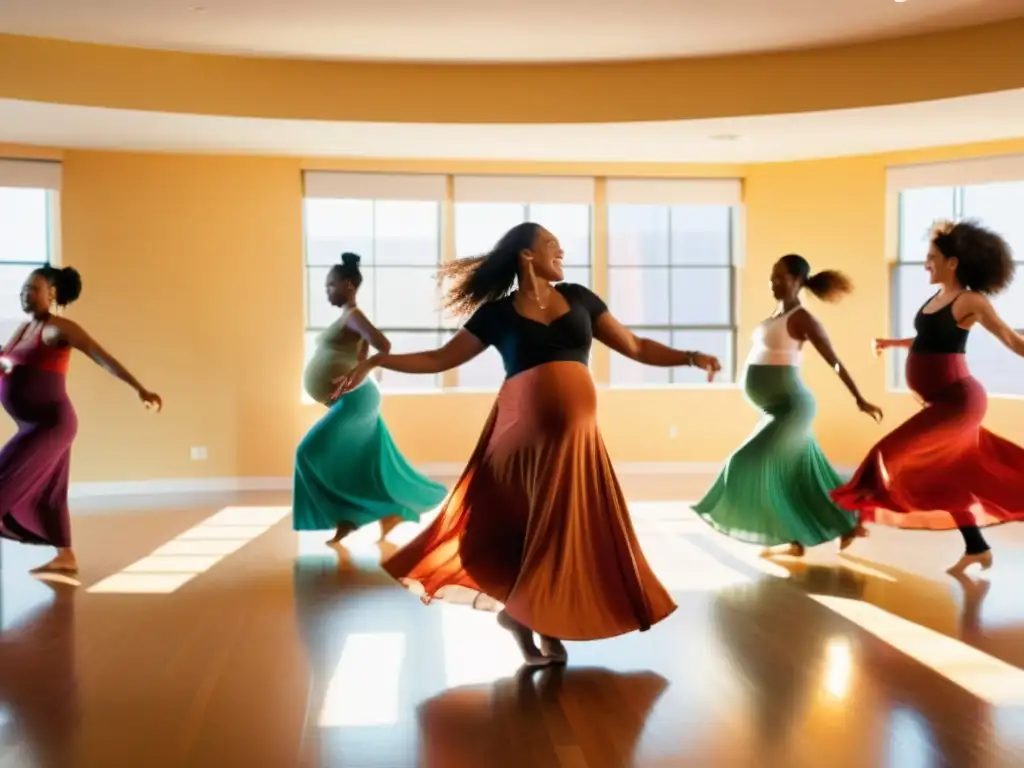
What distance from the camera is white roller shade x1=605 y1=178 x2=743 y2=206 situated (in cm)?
1048

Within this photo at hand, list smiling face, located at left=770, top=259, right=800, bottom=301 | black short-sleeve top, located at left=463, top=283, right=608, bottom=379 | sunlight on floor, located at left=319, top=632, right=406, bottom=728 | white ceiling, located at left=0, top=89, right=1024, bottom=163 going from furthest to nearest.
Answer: white ceiling, located at left=0, top=89, right=1024, bottom=163 < smiling face, located at left=770, top=259, right=800, bottom=301 < black short-sleeve top, located at left=463, top=283, right=608, bottom=379 < sunlight on floor, located at left=319, top=632, right=406, bottom=728

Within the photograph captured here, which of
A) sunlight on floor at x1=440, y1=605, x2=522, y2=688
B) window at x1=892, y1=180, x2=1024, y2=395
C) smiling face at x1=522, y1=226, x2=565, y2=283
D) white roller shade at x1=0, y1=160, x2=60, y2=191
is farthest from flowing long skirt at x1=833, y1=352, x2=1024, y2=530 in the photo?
white roller shade at x1=0, y1=160, x2=60, y2=191

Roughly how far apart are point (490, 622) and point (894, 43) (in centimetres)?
455

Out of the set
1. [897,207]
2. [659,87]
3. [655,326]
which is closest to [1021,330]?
[897,207]

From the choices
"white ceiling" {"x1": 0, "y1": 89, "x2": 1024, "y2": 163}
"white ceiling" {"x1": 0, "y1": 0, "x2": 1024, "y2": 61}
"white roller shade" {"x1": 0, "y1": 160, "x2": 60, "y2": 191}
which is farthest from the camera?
"white roller shade" {"x1": 0, "y1": 160, "x2": 60, "y2": 191}

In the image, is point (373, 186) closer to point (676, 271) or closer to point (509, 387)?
point (676, 271)

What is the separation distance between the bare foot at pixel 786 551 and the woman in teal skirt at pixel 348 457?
5.75 feet

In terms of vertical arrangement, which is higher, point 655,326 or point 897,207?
point 897,207

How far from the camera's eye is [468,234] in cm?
1055

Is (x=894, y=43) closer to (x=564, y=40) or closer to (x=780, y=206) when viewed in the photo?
(x=564, y=40)

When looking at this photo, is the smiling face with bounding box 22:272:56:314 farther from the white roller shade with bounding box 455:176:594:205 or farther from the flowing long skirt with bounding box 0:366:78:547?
the white roller shade with bounding box 455:176:594:205

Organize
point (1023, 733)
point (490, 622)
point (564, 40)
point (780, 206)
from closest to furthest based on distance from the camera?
point (1023, 733), point (490, 622), point (564, 40), point (780, 206)

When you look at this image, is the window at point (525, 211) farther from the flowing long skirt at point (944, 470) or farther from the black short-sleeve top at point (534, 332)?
the black short-sleeve top at point (534, 332)

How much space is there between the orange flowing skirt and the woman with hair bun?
2239 millimetres
